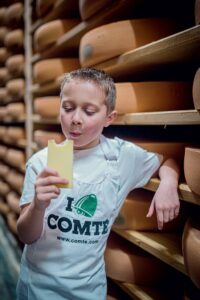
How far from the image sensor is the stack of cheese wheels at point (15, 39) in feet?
8.75

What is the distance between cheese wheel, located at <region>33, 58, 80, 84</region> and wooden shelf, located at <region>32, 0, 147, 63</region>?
7 cm

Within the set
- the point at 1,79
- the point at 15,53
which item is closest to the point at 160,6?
the point at 15,53

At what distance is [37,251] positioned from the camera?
985mm

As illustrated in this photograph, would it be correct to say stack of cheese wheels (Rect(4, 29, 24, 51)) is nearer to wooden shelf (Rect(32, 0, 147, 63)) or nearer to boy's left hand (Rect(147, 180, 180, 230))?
wooden shelf (Rect(32, 0, 147, 63))

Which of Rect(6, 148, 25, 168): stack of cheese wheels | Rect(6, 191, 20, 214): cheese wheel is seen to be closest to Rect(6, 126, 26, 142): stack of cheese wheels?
Rect(6, 148, 25, 168): stack of cheese wheels

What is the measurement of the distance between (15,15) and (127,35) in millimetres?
1763

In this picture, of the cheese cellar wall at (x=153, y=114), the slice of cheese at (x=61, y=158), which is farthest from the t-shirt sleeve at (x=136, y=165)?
the slice of cheese at (x=61, y=158)

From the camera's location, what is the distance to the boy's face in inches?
35.8

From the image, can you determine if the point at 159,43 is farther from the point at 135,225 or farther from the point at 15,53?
the point at 15,53

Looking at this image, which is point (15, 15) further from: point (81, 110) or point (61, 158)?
point (61, 158)

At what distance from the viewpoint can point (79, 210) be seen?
3.14 ft

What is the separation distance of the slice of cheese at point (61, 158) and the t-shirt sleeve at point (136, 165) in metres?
0.29

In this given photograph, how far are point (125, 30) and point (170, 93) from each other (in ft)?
0.91

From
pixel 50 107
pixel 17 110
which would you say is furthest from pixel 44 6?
pixel 17 110
